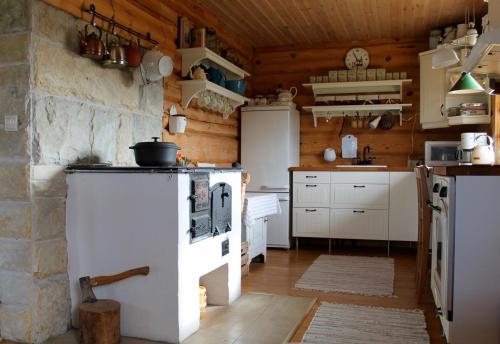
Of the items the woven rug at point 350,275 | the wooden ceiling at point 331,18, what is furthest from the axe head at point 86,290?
the wooden ceiling at point 331,18

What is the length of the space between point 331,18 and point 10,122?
3.27 m

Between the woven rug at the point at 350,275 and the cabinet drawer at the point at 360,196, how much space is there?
1.80 ft

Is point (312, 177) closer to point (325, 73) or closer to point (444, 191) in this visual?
point (325, 73)

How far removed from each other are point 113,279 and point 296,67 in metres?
3.87

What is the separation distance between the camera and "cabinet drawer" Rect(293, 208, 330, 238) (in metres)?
4.93

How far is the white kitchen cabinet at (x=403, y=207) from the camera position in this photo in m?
4.68

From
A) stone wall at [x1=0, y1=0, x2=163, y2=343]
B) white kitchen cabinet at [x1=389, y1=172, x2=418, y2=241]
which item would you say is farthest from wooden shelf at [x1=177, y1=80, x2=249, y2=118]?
white kitchen cabinet at [x1=389, y1=172, x2=418, y2=241]

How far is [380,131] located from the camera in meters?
5.31

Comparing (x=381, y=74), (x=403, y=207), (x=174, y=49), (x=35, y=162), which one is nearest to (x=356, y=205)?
(x=403, y=207)

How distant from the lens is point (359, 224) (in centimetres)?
484

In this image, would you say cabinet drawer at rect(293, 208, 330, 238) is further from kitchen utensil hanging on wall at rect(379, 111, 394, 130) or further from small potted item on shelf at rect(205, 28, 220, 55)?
small potted item on shelf at rect(205, 28, 220, 55)

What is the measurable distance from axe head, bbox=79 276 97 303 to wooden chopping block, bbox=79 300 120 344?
0.10 metres

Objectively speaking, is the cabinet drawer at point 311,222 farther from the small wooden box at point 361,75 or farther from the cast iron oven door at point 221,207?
the cast iron oven door at point 221,207

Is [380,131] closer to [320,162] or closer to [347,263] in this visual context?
[320,162]
